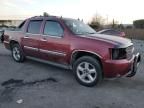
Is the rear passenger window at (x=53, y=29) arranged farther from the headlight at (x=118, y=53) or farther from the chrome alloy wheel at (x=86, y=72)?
the headlight at (x=118, y=53)

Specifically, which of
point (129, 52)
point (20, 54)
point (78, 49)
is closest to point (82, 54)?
point (78, 49)

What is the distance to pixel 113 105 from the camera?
14.4ft

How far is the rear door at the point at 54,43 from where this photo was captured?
19.4ft

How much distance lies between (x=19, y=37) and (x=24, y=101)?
3.56 meters

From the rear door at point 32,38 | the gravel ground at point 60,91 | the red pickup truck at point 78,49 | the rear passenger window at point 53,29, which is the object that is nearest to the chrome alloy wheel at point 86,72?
the red pickup truck at point 78,49

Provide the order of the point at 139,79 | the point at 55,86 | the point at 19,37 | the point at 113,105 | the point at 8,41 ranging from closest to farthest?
the point at 113,105
the point at 55,86
the point at 139,79
the point at 19,37
the point at 8,41

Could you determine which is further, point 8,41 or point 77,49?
point 8,41

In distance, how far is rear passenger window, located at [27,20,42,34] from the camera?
688 cm

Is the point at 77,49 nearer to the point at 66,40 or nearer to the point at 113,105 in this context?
the point at 66,40

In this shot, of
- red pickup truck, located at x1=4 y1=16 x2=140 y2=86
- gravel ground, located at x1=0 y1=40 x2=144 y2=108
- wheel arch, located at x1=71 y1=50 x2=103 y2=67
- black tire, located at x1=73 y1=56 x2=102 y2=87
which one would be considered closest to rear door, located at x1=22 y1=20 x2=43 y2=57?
red pickup truck, located at x1=4 y1=16 x2=140 y2=86

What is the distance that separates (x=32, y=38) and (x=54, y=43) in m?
1.16

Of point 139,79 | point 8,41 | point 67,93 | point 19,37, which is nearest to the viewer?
point 67,93

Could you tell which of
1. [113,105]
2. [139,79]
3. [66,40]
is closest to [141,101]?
[113,105]

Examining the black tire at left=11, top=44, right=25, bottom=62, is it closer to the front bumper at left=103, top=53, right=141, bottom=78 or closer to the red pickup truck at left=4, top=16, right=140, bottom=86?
the red pickup truck at left=4, top=16, right=140, bottom=86
